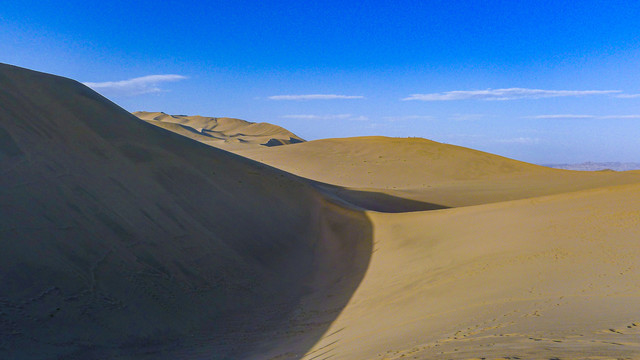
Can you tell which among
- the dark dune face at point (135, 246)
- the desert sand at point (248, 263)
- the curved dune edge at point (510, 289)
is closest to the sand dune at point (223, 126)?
the dark dune face at point (135, 246)

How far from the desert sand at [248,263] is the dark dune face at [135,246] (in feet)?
0.10

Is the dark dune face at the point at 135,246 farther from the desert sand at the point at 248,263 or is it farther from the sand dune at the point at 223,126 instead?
the sand dune at the point at 223,126

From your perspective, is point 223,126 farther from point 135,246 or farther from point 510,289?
point 510,289

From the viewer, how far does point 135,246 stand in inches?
282

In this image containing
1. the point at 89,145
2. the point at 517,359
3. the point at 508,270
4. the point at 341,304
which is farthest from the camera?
the point at 89,145

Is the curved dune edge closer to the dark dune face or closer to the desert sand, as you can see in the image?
the desert sand

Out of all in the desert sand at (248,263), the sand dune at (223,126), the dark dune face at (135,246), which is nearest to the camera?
the desert sand at (248,263)

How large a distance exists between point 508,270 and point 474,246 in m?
1.85

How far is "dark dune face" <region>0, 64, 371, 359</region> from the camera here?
532 cm

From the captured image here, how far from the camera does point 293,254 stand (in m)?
10.0

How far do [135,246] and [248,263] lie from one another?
2290 mm

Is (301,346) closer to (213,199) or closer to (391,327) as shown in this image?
(391,327)

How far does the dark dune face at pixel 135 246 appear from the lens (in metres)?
5.32

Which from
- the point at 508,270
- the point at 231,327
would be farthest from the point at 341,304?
the point at 508,270
